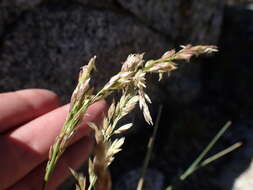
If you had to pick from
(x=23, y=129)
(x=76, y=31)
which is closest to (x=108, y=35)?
(x=76, y=31)

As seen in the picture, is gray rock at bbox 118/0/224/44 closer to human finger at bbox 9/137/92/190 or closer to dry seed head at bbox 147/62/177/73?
human finger at bbox 9/137/92/190

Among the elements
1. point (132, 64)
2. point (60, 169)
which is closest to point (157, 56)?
point (60, 169)

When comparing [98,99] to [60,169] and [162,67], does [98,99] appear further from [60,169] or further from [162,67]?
[60,169]

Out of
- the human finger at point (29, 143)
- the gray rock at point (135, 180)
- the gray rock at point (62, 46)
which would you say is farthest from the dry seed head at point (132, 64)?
the gray rock at point (135, 180)

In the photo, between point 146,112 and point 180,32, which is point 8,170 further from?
point 180,32

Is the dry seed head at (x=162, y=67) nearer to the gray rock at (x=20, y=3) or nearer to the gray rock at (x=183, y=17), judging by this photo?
the gray rock at (x=20, y=3)

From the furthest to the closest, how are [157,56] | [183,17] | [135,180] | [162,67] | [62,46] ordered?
[183,17] < [157,56] < [135,180] < [62,46] < [162,67]

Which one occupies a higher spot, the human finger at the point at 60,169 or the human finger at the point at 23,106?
the human finger at the point at 23,106
